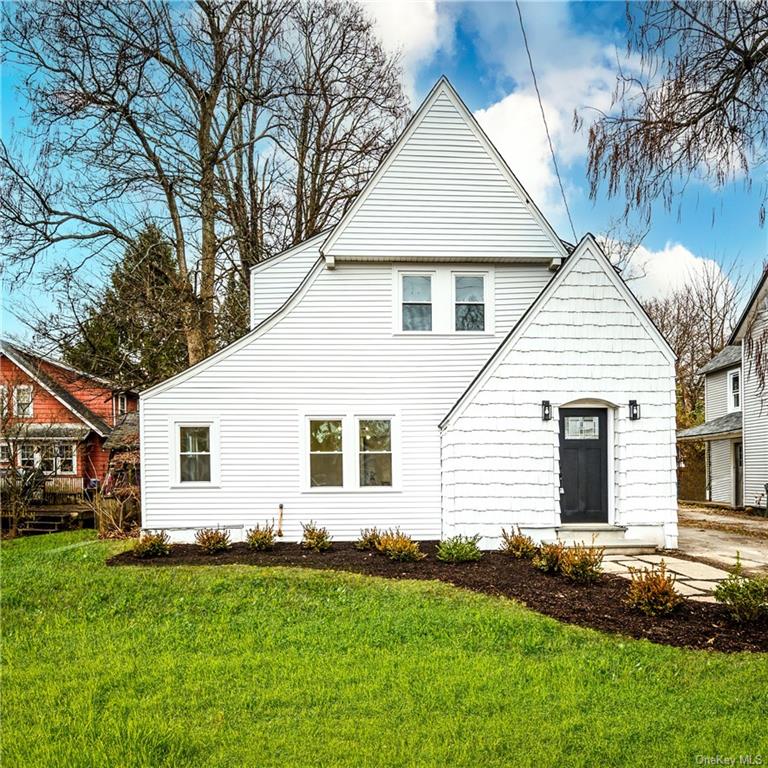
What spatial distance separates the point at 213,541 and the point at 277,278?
19.4 feet

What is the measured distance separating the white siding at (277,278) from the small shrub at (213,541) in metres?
4.79

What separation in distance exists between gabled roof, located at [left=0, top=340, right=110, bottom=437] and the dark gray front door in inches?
767

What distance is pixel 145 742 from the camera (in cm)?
374

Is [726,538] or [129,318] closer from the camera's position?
[726,538]

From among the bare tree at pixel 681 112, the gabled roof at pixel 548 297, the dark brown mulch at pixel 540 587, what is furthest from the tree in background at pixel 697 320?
the bare tree at pixel 681 112

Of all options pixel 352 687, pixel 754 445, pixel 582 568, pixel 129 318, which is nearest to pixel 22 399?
pixel 129 318

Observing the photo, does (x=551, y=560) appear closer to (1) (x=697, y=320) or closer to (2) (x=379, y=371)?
(2) (x=379, y=371)

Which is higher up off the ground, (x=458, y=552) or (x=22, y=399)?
(x=22, y=399)

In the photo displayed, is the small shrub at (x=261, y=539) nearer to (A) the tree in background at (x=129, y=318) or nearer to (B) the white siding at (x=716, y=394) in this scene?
(A) the tree in background at (x=129, y=318)

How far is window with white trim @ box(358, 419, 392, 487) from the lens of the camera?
38.8ft

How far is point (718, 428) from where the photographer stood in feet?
77.2

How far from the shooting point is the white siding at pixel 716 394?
2538cm

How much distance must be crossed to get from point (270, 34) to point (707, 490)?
25.3 metres

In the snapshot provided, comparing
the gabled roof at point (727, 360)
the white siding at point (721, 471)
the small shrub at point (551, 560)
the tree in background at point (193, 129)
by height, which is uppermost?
the tree in background at point (193, 129)
